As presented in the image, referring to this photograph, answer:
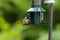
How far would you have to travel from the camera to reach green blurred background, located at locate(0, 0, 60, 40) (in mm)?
1654

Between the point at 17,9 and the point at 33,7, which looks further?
the point at 17,9

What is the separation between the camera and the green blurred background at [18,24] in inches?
65.1

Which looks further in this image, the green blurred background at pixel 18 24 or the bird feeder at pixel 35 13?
the green blurred background at pixel 18 24

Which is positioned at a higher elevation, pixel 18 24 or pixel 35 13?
pixel 35 13

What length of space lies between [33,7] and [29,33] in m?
0.52

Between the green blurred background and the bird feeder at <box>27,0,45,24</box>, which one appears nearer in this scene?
the bird feeder at <box>27,0,45,24</box>

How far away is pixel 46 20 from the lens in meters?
1.23

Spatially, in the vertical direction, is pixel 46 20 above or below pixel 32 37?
above

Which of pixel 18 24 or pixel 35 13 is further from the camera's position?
pixel 18 24

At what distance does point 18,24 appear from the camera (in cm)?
170

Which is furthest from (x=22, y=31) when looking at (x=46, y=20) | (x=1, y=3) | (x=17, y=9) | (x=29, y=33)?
(x=46, y=20)

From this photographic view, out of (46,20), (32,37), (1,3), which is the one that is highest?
(1,3)

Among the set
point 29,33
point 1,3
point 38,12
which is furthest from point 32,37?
point 38,12

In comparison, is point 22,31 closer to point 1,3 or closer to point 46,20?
point 1,3
